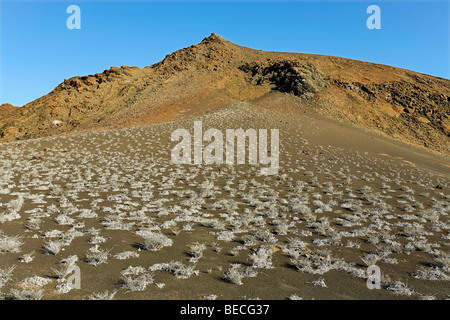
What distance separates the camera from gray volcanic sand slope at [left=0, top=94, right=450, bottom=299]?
514cm

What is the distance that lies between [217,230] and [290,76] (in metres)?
44.6

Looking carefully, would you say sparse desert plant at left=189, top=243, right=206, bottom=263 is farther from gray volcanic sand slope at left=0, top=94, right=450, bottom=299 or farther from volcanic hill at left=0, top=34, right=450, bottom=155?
volcanic hill at left=0, top=34, right=450, bottom=155

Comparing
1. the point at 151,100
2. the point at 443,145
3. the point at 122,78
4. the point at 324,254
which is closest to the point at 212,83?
the point at 151,100

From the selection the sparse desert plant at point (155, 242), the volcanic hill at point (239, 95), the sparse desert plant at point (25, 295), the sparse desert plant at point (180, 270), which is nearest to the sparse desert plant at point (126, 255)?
the sparse desert plant at point (155, 242)

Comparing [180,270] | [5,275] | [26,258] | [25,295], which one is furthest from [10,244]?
[180,270]

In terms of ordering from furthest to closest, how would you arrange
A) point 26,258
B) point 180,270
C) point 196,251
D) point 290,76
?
1. point 290,76
2. point 196,251
3. point 26,258
4. point 180,270

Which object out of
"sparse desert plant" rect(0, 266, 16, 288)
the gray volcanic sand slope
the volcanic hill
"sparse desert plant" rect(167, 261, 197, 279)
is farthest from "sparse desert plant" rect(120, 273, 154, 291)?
the volcanic hill

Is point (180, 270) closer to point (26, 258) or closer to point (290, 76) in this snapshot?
point (26, 258)

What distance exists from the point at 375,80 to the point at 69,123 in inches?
2336

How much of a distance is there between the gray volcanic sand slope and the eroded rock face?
93.7ft

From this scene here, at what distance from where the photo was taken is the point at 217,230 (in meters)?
8.01

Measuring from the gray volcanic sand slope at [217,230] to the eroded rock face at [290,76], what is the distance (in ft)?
93.7
